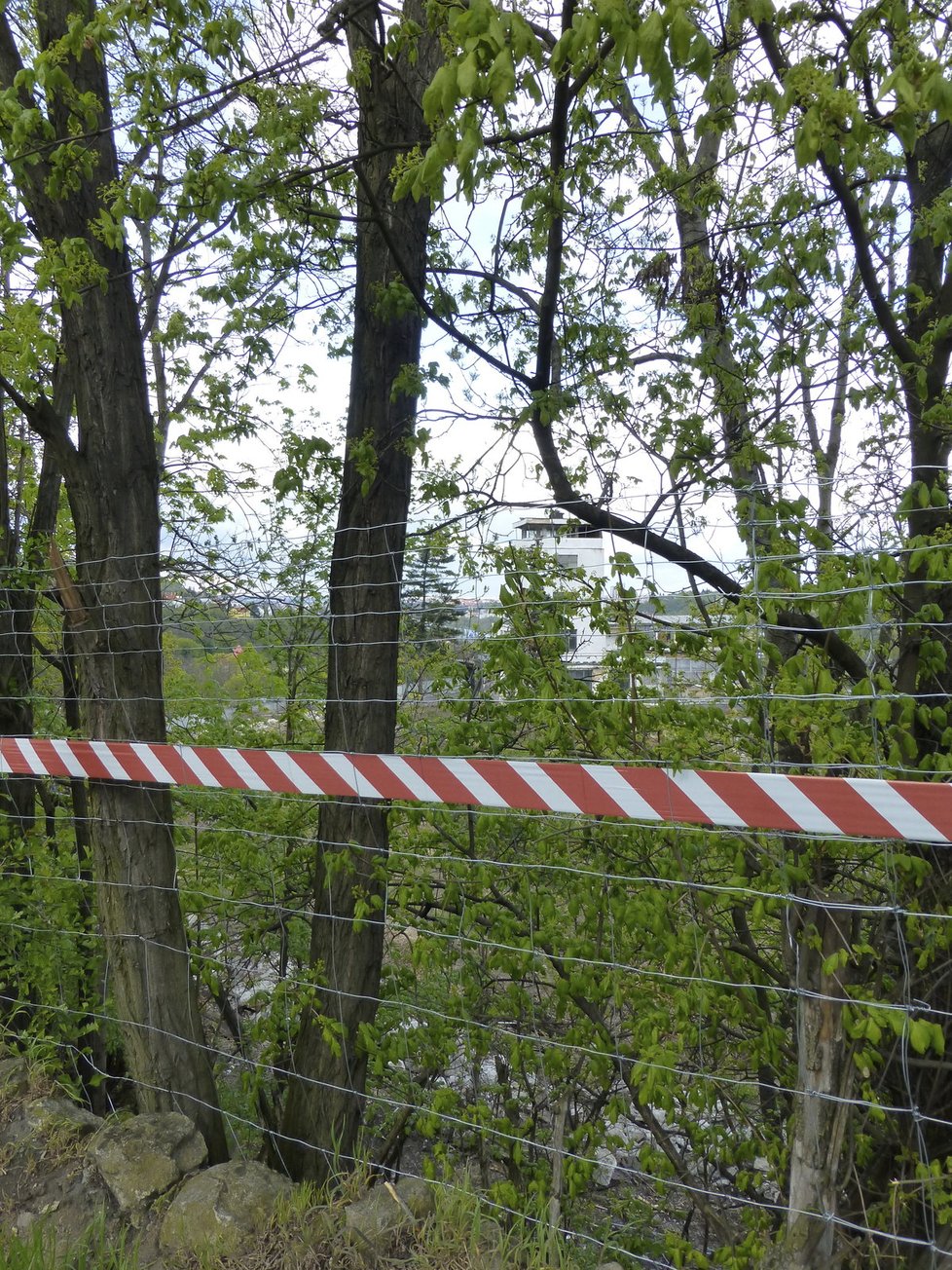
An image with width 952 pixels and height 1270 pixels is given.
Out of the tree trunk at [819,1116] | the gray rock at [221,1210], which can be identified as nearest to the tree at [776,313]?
the tree trunk at [819,1116]

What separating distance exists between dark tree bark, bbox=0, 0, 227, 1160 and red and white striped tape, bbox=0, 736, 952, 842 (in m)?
0.26

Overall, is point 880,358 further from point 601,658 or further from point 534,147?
point 601,658

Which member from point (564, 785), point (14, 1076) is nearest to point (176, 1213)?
point (14, 1076)

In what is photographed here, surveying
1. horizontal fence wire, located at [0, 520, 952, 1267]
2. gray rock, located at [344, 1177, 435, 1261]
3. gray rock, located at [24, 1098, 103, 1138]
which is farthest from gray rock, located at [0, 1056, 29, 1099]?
gray rock, located at [344, 1177, 435, 1261]

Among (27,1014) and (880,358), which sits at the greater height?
(880,358)

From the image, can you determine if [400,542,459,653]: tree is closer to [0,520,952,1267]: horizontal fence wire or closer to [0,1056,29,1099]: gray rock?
[0,520,952,1267]: horizontal fence wire

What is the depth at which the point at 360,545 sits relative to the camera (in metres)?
4.23

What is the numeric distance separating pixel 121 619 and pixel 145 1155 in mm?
2209

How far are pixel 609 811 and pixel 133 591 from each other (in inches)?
98.2

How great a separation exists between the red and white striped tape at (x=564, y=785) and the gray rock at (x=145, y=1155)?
141 centimetres

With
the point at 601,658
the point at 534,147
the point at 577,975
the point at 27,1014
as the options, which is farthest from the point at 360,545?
the point at 27,1014

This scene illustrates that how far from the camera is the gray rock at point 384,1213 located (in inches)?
113

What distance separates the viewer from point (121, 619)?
13.2 feet

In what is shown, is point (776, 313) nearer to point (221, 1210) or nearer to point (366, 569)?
point (366, 569)
